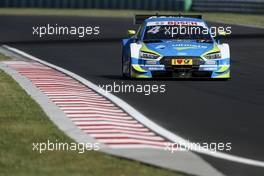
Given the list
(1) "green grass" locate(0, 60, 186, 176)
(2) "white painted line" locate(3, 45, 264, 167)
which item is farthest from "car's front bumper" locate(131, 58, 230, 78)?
(1) "green grass" locate(0, 60, 186, 176)

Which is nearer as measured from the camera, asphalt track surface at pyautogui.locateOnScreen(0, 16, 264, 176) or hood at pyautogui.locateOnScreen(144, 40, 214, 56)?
asphalt track surface at pyautogui.locateOnScreen(0, 16, 264, 176)

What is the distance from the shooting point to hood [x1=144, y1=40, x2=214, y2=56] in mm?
18797

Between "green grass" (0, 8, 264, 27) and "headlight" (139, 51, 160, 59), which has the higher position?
"headlight" (139, 51, 160, 59)

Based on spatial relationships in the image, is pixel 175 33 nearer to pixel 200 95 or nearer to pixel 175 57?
pixel 175 57

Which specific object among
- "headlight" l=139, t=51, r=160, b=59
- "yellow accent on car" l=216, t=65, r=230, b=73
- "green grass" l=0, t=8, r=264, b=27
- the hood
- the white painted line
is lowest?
"green grass" l=0, t=8, r=264, b=27

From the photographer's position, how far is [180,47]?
18922 mm

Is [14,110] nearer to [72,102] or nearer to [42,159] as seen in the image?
[72,102]

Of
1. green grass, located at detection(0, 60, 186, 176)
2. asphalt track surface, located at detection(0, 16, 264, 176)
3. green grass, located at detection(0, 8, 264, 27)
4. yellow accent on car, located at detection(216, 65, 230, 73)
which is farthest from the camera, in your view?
green grass, located at detection(0, 8, 264, 27)

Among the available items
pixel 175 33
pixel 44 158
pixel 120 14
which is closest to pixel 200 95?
pixel 175 33

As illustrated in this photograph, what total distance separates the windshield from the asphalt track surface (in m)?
1.04

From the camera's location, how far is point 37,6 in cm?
6338

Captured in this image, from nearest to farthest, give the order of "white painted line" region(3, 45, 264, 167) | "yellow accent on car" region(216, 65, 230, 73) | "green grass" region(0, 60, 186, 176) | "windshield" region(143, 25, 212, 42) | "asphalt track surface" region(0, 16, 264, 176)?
"green grass" region(0, 60, 186, 176)
"white painted line" region(3, 45, 264, 167)
"asphalt track surface" region(0, 16, 264, 176)
"yellow accent on car" region(216, 65, 230, 73)
"windshield" region(143, 25, 212, 42)

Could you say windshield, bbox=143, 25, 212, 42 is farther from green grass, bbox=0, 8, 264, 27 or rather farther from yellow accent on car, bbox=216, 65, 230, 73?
green grass, bbox=0, 8, 264, 27

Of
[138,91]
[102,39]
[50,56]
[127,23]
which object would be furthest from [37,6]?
[138,91]
